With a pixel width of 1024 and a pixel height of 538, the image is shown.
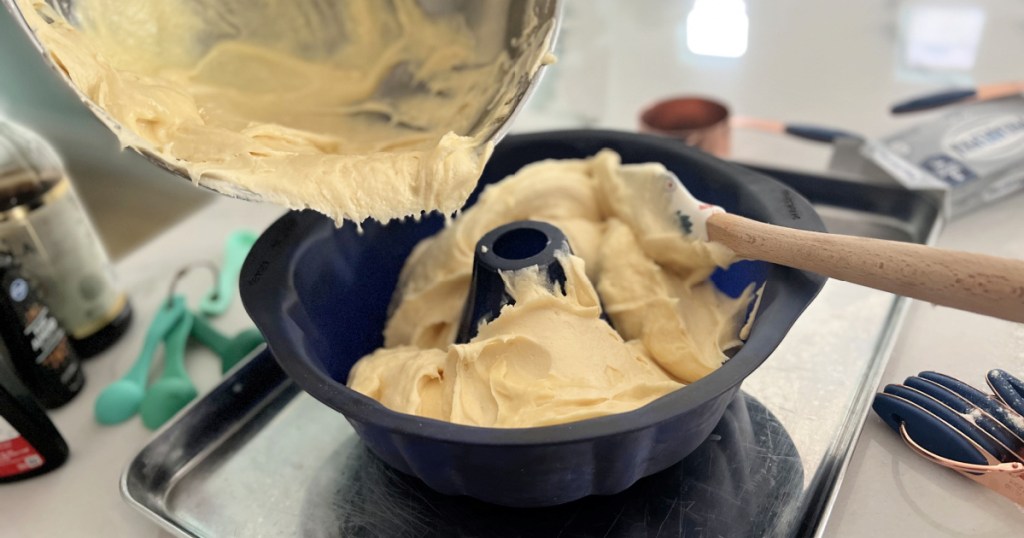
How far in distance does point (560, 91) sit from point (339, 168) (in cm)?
71

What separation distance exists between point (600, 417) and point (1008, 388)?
0.34 m

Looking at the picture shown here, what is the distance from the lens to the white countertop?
599 millimetres

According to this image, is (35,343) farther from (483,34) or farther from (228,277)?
(483,34)

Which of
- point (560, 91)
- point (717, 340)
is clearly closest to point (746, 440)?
point (717, 340)

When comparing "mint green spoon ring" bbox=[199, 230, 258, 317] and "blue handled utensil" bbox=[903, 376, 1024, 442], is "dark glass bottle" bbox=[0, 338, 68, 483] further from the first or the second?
"blue handled utensil" bbox=[903, 376, 1024, 442]

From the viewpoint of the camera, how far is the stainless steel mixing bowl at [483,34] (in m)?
0.55

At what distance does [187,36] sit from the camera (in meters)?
0.68

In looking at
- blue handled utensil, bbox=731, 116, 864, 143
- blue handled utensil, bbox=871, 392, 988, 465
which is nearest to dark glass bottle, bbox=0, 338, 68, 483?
blue handled utensil, bbox=871, 392, 988, 465

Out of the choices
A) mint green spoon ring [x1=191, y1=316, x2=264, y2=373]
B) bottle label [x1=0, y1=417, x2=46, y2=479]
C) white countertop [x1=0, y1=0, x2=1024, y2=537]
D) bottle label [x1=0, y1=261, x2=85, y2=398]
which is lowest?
white countertop [x1=0, y1=0, x2=1024, y2=537]

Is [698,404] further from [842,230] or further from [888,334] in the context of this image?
[842,230]

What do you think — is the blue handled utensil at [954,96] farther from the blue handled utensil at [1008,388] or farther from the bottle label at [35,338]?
the bottle label at [35,338]

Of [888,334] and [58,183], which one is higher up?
[58,183]

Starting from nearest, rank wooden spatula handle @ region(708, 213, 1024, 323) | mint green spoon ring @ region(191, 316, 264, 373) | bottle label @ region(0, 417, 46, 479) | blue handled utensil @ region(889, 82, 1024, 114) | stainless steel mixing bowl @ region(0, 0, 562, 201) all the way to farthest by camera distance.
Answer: wooden spatula handle @ region(708, 213, 1024, 323) < stainless steel mixing bowl @ region(0, 0, 562, 201) < bottle label @ region(0, 417, 46, 479) < mint green spoon ring @ region(191, 316, 264, 373) < blue handled utensil @ region(889, 82, 1024, 114)

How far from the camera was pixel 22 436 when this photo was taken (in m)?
0.67
